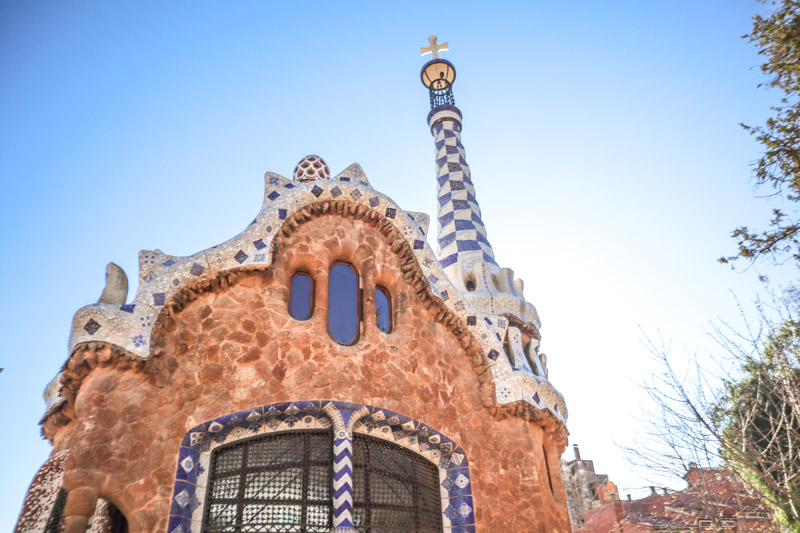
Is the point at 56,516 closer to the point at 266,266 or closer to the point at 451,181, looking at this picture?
the point at 266,266

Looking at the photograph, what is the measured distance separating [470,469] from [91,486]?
3.24 meters

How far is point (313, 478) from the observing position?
5.28 meters

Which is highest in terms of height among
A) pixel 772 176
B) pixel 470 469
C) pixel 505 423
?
pixel 772 176

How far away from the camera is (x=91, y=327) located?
5.00 metres

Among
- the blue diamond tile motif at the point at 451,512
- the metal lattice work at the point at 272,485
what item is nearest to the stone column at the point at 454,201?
the blue diamond tile motif at the point at 451,512

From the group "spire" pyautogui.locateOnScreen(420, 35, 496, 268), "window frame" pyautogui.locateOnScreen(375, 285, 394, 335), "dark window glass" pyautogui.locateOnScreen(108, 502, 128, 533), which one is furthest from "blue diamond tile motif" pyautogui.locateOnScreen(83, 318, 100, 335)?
"spire" pyautogui.locateOnScreen(420, 35, 496, 268)

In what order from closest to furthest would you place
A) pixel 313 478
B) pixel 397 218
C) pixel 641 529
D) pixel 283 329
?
pixel 313 478 < pixel 283 329 < pixel 397 218 < pixel 641 529

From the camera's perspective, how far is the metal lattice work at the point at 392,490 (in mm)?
5363

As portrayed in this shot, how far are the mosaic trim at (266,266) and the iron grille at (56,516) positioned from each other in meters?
1.25

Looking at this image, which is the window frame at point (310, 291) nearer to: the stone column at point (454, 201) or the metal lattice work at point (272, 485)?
the metal lattice work at point (272, 485)

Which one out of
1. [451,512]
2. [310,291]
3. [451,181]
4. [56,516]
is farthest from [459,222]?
[56,516]

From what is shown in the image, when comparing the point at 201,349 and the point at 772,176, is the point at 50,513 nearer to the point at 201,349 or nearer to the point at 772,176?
the point at 201,349

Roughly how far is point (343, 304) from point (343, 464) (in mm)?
1667

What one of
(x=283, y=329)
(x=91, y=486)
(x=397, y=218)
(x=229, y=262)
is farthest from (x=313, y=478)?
(x=397, y=218)
